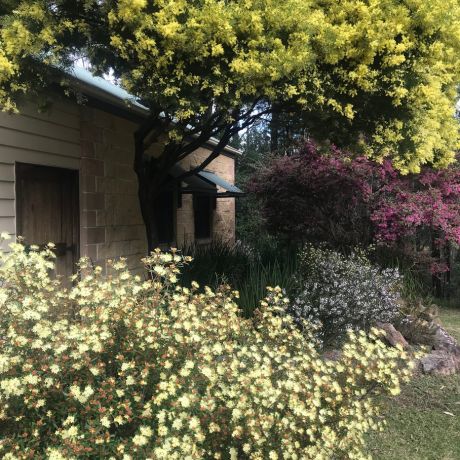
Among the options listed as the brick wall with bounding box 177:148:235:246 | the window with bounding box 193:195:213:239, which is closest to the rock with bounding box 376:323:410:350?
the brick wall with bounding box 177:148:235:246

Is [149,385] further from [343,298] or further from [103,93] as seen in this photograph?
[103,93]

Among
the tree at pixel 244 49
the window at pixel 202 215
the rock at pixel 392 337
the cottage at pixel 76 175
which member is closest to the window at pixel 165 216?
the cottage at pixel 76 175

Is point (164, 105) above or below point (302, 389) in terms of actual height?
above

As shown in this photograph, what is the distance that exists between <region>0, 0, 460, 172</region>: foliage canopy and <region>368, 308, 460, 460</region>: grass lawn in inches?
110

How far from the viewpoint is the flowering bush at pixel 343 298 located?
18.7 ft

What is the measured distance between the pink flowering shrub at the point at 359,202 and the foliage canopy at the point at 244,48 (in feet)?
11.2

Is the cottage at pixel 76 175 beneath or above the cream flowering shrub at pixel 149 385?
above

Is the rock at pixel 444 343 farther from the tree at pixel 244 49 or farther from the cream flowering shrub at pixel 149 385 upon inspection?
the cream flowering shrub at pixel 149 385

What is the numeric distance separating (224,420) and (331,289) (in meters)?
3.86

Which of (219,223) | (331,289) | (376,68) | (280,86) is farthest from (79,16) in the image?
(219,223)

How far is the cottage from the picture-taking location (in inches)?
214

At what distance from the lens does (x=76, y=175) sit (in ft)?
21.3

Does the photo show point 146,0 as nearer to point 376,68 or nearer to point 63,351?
point 376,68

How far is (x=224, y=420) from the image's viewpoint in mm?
2531
